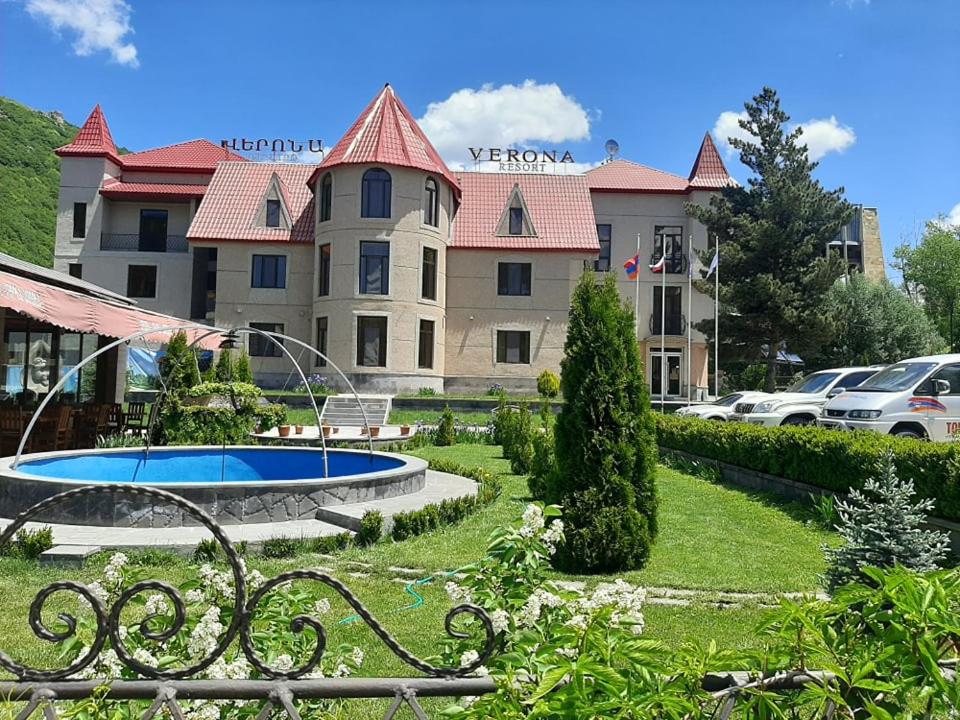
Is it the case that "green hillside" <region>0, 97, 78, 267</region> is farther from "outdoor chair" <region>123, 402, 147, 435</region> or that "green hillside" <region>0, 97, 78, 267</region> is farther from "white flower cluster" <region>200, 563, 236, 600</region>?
"white flower cluster" <region>200, 563, 236, 600</region>

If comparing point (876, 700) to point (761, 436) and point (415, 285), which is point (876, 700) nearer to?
point (761, 436)

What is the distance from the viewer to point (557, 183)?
122ft

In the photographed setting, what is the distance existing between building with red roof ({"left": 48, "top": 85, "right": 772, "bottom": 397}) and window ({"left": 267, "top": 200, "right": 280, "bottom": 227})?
0.22ft

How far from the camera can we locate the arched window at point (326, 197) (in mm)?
32062

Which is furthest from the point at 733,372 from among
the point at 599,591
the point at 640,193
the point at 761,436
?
the point at 599,591

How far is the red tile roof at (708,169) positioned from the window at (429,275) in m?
15.0

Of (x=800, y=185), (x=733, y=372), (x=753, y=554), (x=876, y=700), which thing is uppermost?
(x=800, y=185)

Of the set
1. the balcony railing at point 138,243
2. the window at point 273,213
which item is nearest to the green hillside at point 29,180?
the balcony railing at point 138,243

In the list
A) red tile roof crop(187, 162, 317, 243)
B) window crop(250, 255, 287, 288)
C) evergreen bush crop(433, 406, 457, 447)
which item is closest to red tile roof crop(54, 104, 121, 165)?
red tile roof crop(187, 162, 317, 243)

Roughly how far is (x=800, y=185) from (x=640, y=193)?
803 centimetres

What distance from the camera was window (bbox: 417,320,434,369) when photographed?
32375mm

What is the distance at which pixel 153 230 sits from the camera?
126ft

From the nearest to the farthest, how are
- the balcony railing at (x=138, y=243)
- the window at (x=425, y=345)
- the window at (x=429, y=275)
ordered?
1. the window at (x=425, y=345)
2. the window at (x=429, y=275)
3. the balcony railing at (x=138, y=243)

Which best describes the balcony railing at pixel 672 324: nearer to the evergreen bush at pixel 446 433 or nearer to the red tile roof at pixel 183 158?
the evergreen bush at pixel 446 433
